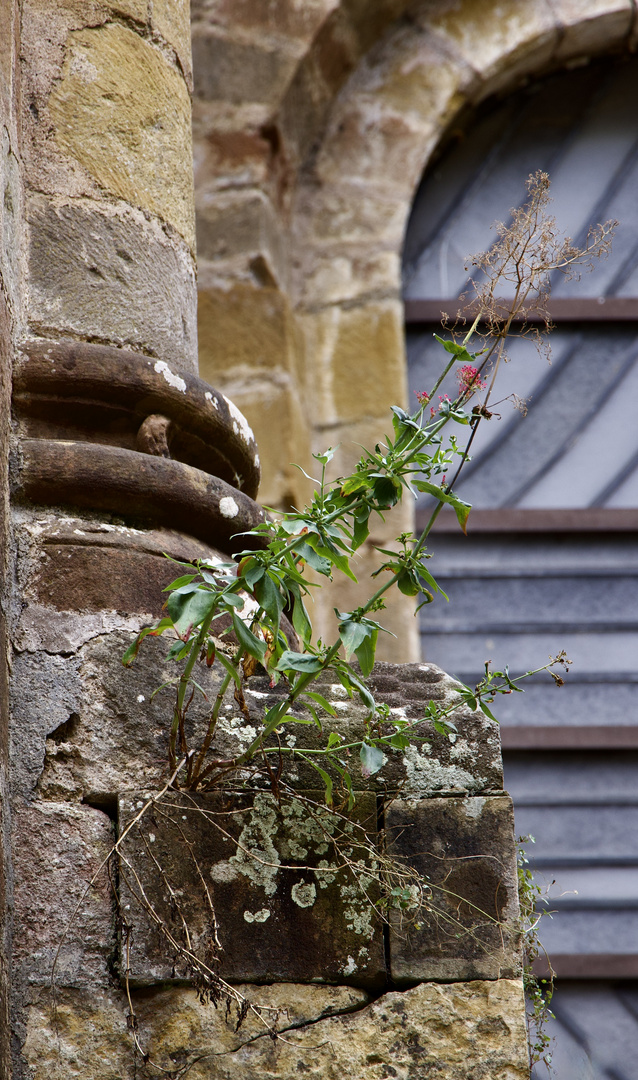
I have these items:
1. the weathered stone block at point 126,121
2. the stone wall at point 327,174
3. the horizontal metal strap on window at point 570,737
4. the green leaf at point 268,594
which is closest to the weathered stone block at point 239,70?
the stone wall at point 327,174

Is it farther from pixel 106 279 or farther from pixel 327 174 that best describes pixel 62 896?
pixel 327 174

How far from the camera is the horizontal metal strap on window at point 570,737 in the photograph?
2.87 meters

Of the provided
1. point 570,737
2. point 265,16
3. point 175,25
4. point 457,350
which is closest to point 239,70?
point 265,16

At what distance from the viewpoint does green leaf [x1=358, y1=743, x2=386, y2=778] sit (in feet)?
3.49

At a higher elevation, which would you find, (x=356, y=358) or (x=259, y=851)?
(x=356, y=358)

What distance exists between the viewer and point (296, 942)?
112 centimetres

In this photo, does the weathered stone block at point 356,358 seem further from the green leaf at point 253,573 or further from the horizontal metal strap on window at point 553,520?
the green leaf at point 253,573

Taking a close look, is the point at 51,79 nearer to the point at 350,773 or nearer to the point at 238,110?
the point at 350,773

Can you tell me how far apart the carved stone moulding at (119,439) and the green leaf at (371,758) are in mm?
336

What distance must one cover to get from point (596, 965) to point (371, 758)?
1875 millimetres

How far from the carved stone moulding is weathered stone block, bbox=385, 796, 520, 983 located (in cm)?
39

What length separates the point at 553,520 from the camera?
3.12m

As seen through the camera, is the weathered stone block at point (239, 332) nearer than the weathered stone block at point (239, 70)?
Yes

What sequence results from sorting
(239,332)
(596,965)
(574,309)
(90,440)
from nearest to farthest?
(90,440), (596,965), (239,332), (574,309)
